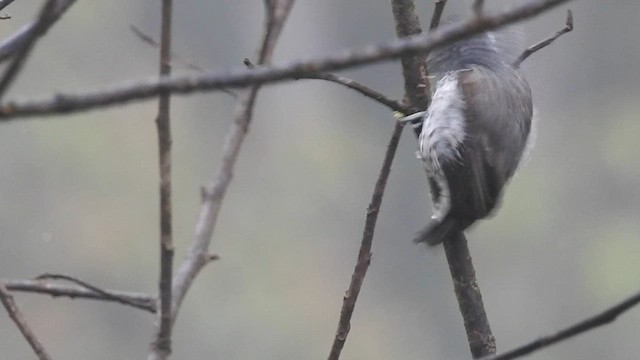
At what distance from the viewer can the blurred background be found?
159 inches

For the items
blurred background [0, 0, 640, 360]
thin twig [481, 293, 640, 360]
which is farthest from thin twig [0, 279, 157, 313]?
blurred background [0, 0, 640, 360]

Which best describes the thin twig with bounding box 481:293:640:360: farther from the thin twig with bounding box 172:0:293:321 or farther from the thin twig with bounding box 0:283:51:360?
the thin twig with bounding box 0:283:51:360

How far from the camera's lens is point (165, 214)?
55 cm

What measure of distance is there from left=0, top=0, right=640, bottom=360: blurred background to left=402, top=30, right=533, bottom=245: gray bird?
2339 millimetres

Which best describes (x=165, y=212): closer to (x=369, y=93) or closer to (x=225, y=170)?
(x=225, y=170)

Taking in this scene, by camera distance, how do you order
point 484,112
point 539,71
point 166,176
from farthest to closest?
point 539,71 < point 484,112 < point 166,176

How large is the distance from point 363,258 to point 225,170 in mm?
255

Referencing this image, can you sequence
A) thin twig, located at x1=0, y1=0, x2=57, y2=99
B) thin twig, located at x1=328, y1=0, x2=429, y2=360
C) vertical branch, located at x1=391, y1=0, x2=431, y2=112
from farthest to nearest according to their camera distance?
vertical branch, located at x1=391, y1=0, x2=431, y2=112, thin twig, located at x1=328, y1=0, x2=429, y2=360, thin twig, located at x1=0, y1=0, x2=57, y2=99

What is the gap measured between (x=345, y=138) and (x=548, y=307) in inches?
44.1

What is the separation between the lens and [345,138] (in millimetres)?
4531

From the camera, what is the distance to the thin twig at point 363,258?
0.76m

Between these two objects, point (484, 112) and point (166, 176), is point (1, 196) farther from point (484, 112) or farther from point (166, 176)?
point (166, 176)

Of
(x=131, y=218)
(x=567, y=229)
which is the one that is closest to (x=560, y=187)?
(x=567, y=229)

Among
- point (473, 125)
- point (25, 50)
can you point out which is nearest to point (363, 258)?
point (25, 50)
